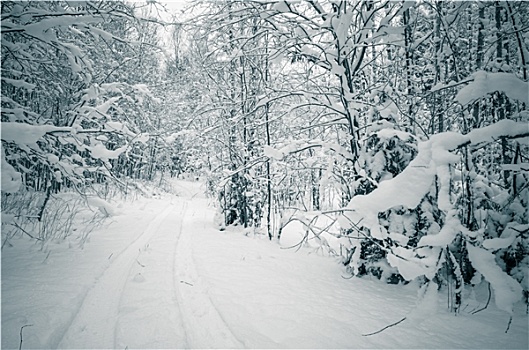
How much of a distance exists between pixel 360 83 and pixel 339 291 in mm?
4031

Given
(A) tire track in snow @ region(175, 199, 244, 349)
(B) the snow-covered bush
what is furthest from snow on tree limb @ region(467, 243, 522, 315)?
(B) the snow-covered bush

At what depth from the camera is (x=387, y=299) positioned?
338 centimetres

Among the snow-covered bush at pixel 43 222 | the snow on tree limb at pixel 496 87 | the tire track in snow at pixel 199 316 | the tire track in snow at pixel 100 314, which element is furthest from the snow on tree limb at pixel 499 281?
the snow-covered bush at pixel 43 222

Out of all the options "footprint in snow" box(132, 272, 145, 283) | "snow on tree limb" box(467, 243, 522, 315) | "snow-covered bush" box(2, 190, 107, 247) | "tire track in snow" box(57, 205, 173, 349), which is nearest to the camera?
"snow on tree limb" box(467, 243, 522, 315)

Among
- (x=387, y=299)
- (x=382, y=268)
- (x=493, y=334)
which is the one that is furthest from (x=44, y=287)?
(x=493, y=334)

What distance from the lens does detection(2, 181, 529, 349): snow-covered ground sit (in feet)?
7.66

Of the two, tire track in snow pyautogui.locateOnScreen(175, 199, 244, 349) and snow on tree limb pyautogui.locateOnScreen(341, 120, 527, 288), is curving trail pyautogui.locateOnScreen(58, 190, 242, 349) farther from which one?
snow on tree limb pyautogui.locateOnScreen(341, 120, 527, 288)

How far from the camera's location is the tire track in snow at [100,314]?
88.2 inches

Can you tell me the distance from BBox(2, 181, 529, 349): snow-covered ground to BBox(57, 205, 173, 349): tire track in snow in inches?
0.5

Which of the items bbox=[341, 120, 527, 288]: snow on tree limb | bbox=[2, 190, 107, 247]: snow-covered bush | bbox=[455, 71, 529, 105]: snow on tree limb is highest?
bbox=[455, 71, 529, 105]: snow on tree limb

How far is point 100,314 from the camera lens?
2674mm

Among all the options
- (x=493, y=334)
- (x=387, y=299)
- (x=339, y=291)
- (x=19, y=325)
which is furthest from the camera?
(x=339, y=291)

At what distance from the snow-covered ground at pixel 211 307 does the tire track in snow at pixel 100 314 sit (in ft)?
0.04

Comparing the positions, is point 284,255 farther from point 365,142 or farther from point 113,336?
point 113,336
